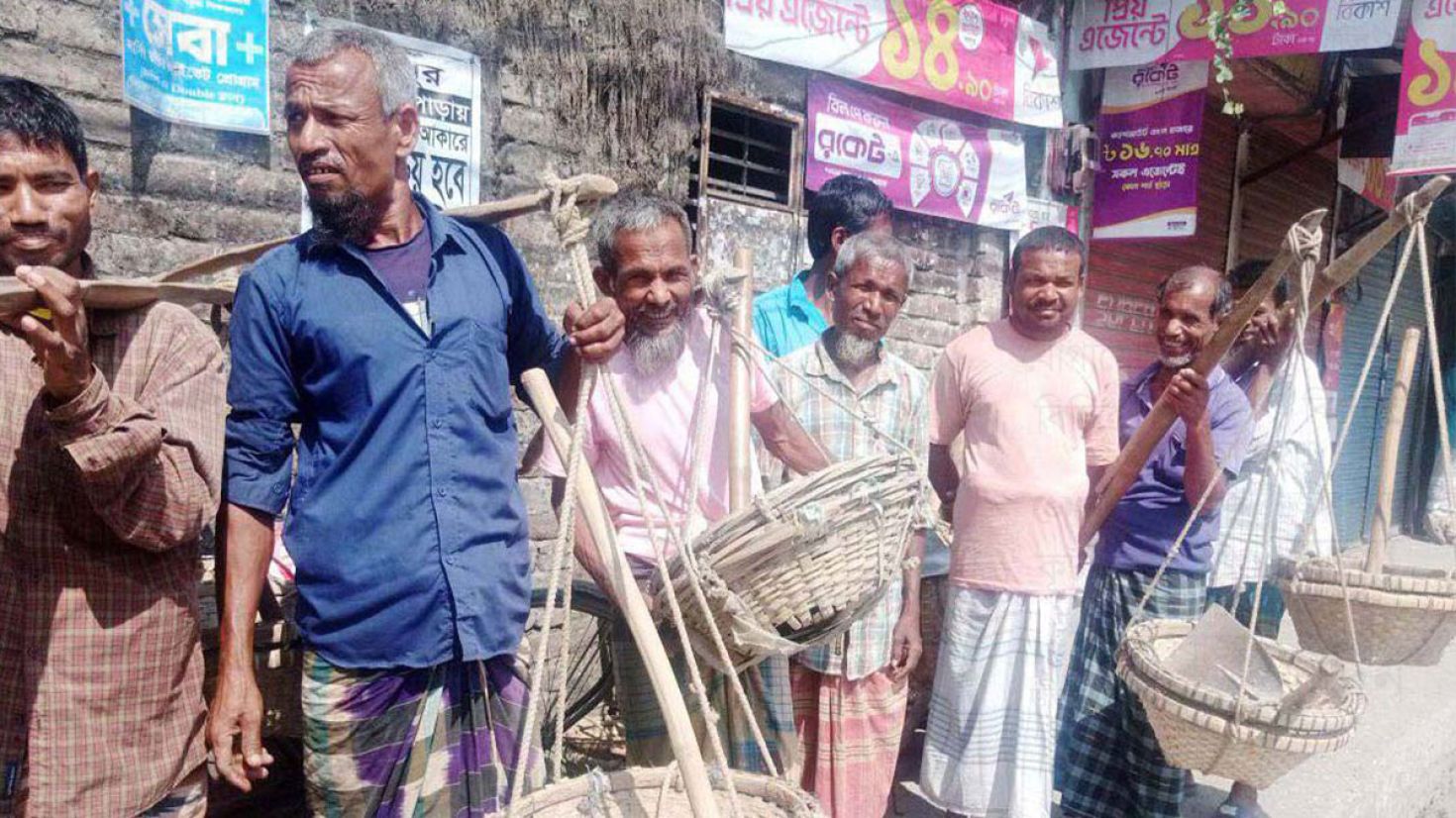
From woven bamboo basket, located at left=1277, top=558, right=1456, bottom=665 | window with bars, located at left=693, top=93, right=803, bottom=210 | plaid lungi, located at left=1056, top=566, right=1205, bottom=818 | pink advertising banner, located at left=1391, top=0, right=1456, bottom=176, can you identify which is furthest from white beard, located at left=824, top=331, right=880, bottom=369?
pink advertising banner, located at left=1391, top=0, right=1456, bottom=176

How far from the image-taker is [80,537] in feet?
5.33

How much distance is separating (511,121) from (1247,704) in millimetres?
3133

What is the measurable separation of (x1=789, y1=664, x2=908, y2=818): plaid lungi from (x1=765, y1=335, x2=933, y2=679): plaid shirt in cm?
6

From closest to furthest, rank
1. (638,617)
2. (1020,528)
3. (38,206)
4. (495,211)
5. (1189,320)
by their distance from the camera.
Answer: (38,206) → (638,617) → (495,211) → (1020,528) → (1189,320)

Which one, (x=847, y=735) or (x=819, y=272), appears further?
(x=819, y=272)

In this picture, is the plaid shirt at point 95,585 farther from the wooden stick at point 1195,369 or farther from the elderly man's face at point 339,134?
the wooden stick at point 1195,369

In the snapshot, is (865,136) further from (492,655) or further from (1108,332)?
(492,655)

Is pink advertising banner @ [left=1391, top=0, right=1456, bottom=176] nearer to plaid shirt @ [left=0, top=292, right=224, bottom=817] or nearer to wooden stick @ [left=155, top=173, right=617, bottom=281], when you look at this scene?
wooden stick @ [left=155, top=173, right=617, bottom=281]

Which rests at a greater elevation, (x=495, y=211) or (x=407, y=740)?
(x=495, y=211)

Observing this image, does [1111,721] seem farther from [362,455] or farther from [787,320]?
[362,455]

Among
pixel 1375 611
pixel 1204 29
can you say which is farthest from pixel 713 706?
pixel 1204 29

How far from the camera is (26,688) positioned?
1.61m

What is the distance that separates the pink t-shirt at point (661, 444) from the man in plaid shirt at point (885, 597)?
46cm

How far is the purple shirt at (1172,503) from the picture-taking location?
3168mm
